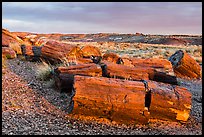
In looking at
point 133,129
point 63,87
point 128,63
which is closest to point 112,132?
point 133,129

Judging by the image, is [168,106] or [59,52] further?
[59,52]

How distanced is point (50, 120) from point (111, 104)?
44.3 inches

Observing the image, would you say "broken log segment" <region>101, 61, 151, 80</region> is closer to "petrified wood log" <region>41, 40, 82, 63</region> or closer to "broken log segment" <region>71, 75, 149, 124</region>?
"broken log segment" <region>71, 75, 149, 124</region>

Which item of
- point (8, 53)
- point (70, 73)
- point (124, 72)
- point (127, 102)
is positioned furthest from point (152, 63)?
point (8, 53)

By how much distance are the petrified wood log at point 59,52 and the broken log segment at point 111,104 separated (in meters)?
4.88

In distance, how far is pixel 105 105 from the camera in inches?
219

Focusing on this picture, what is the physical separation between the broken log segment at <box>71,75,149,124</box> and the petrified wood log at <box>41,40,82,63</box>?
4.88 m

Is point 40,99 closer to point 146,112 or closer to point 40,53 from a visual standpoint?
point 146,112

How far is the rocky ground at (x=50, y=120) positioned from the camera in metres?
4.99

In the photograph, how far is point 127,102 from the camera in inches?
219

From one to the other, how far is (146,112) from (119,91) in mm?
627

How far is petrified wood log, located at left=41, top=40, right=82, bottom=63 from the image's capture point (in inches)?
419

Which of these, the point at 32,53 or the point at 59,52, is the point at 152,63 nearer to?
the point at 59,52

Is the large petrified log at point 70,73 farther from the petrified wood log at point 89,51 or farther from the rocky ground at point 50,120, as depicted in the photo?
the petrified wood log at point 89,51
